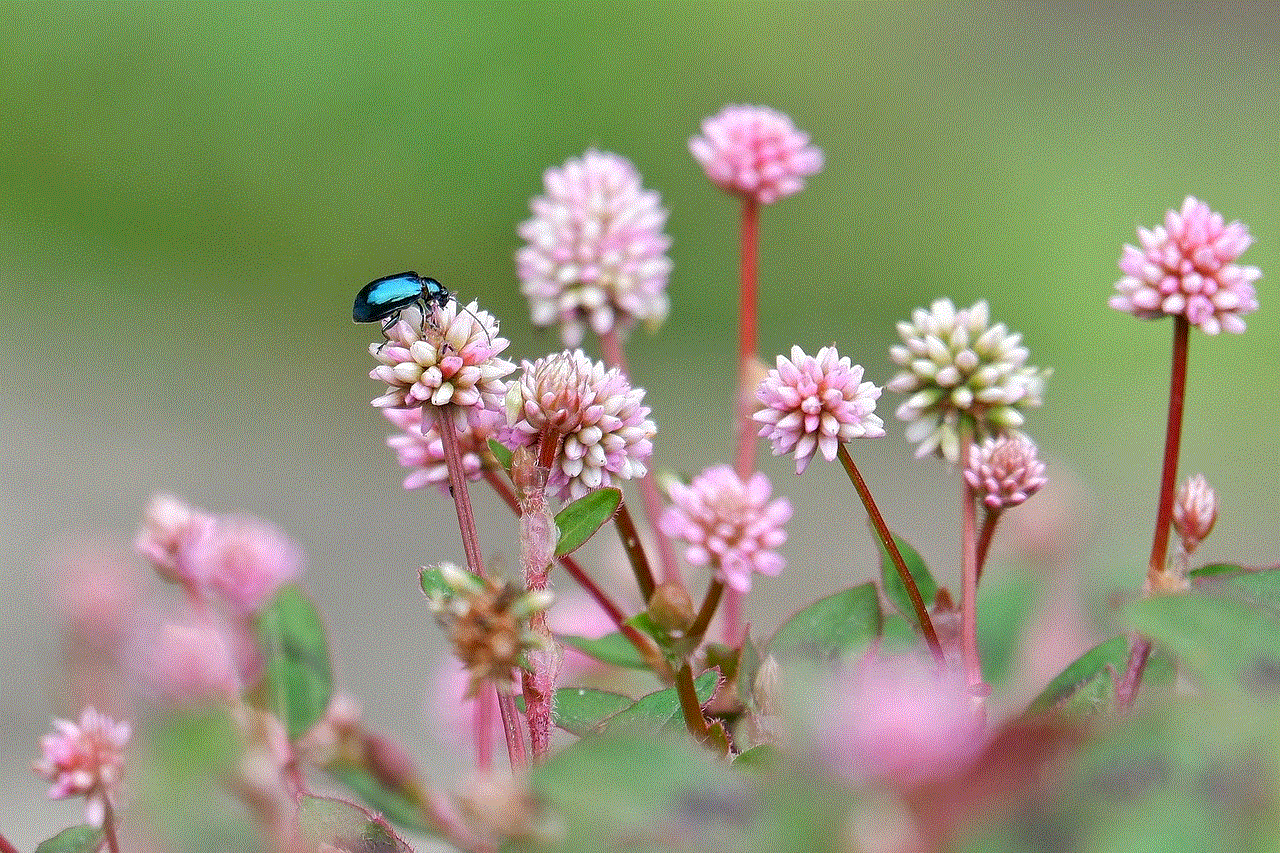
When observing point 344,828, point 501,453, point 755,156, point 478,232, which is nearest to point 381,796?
point 344,828

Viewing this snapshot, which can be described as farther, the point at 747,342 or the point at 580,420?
the point at 747,342

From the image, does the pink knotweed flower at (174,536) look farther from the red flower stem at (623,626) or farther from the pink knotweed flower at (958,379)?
the pink knotweed flower at (958,379)

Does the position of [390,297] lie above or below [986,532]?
above

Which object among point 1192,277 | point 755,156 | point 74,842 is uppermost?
point 755,156

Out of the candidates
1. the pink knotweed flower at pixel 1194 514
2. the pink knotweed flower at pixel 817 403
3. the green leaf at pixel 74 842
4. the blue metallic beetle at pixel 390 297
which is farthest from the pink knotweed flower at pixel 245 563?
the pink knotweed flower at pixel 1194 514

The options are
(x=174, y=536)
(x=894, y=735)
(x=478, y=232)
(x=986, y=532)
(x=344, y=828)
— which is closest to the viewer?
(x=894, y=735)

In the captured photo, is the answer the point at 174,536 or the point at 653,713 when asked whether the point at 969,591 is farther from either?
the point at 174,536
